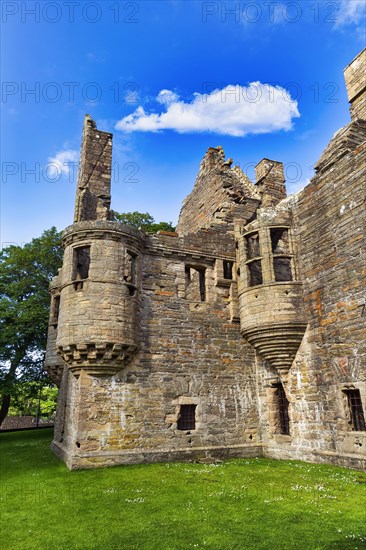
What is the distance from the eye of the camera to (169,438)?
40.4 feet

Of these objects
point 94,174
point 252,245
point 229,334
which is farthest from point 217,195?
point 229,334

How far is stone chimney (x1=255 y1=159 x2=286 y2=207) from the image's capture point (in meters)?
17.4

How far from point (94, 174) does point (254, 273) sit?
8108 millimetres

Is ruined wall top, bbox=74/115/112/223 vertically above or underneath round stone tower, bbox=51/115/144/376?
above

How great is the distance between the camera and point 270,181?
17.8 meters

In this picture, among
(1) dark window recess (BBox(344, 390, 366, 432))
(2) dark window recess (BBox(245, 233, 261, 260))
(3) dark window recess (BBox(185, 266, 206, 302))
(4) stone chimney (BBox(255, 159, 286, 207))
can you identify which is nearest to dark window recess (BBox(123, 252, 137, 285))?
(3) dark window recess (BBox(185, 266, 206, 302))

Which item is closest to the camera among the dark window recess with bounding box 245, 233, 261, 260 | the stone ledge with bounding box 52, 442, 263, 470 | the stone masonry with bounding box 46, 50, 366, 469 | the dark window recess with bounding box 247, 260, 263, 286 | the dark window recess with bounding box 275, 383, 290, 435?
the stone ledge with bounding box 52, 442, 263, 470

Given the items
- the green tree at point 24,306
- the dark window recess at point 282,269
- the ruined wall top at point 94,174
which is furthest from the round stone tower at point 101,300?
the green tree at point 24,306

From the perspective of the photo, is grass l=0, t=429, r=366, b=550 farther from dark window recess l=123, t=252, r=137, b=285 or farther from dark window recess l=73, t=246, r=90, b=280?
dark window recess l=73, t=246, r=90, b=280

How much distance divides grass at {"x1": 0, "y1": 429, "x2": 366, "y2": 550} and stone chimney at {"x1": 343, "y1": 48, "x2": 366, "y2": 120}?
39.0 feet

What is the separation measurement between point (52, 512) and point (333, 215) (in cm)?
1088

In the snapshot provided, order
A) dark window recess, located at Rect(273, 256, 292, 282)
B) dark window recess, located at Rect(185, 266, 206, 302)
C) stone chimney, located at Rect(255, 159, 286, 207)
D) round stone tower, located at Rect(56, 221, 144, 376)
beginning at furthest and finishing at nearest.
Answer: stone chimney, located at Rect(255, 159, 286, 207) → dark window recess, located at Rect(185, 266, 206, 302) → dark window recess, located at Rect(273, 256, 292, 282) → round stone tower, located at Rect(56, 221, 144, 376)

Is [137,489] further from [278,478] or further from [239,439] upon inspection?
[239,439]

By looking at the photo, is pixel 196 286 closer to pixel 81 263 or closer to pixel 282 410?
pixel 81 263
